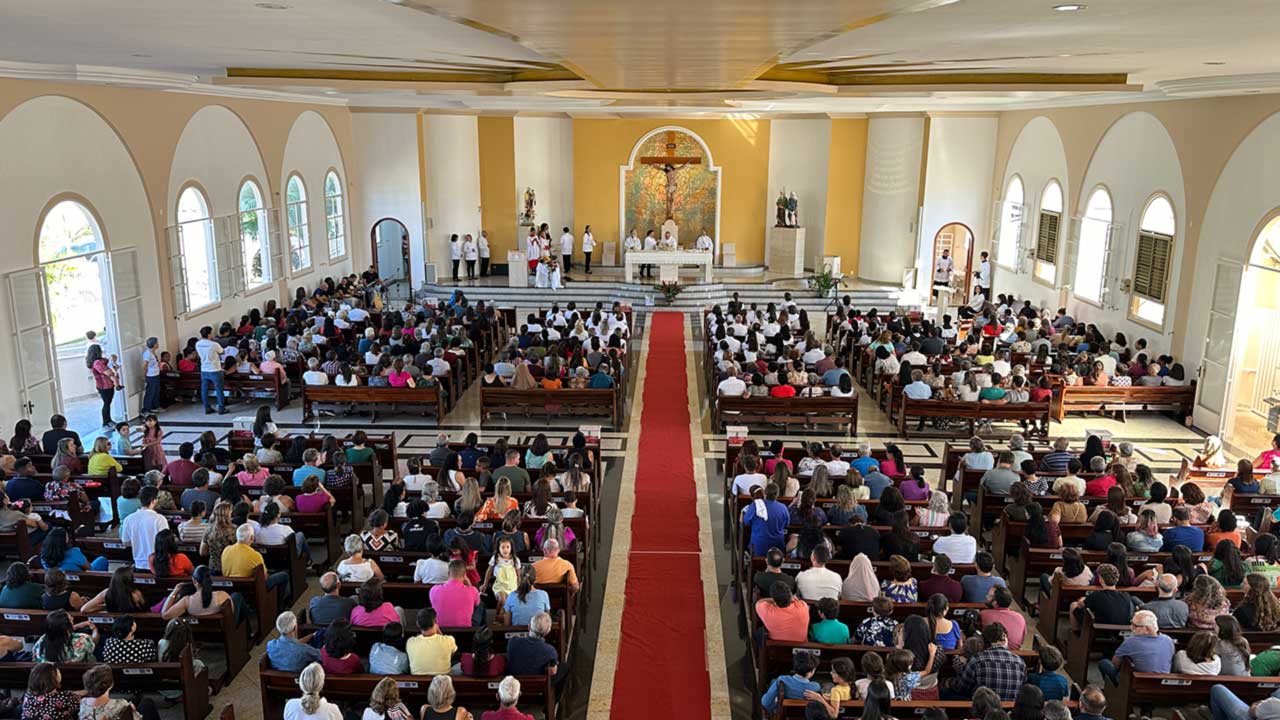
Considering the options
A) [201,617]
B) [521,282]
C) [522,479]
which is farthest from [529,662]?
[521,282]

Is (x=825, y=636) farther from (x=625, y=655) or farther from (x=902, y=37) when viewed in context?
(x=902, y=37)

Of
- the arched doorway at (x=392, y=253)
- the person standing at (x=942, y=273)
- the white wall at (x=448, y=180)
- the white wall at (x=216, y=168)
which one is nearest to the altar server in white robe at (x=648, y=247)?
the white wall at (x=448, y=180)

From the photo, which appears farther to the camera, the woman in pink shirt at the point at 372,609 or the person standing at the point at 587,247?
the person standing at the point at 587,247

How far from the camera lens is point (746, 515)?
30.4 ft

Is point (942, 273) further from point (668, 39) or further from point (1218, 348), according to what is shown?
point (668, 39)

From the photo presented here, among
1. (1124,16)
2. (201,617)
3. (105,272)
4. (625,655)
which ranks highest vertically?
(1124,16)

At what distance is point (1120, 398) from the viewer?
15.4 metres

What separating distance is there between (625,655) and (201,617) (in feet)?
11.6

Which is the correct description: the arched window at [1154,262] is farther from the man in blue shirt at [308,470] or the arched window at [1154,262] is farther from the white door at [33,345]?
the white door at [33,345]

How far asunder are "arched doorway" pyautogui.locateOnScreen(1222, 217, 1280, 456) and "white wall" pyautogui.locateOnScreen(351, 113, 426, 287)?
20.2m

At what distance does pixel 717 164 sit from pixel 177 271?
17.0 metres

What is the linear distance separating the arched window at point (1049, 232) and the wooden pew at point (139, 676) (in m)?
20.4

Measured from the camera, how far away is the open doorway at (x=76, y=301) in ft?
48.9

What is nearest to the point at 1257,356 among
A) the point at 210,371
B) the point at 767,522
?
the point at 767,522
